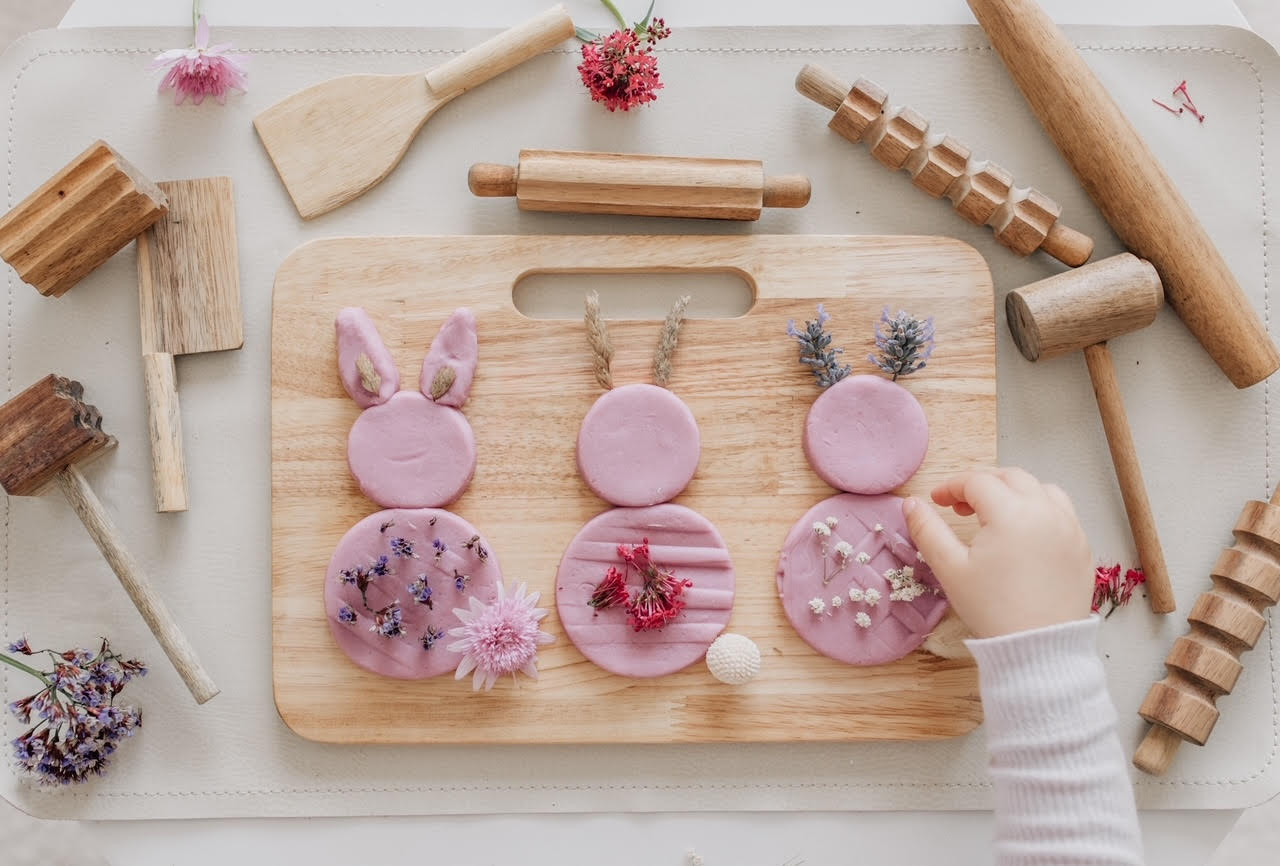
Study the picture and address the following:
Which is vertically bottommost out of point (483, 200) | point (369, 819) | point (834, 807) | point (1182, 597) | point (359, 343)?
point (369, 819)

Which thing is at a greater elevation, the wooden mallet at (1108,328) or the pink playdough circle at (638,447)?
the wooden mallet at (1108,328)

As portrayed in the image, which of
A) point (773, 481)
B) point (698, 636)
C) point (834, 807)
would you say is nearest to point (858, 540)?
point (773, 481)

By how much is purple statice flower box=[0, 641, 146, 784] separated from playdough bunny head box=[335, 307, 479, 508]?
381 mm

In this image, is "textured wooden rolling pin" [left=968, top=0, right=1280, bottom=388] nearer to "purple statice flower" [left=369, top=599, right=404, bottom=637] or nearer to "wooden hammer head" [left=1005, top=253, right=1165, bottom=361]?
"wooden hammer head" [left=1005, top=253, right=1165, bottom=361]

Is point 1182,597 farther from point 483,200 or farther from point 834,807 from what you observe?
point 483,200

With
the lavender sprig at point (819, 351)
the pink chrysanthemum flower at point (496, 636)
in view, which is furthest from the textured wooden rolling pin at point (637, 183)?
the pink chrysanthemum flower at point (496, 636)

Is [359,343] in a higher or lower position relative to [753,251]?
lower

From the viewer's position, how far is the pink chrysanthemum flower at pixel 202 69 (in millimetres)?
1216

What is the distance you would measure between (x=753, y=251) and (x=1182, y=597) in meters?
0.69

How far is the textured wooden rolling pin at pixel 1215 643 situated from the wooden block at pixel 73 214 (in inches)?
52.9

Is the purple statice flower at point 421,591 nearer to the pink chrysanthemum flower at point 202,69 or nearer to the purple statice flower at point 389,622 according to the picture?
the purple statice flower at point 389,622

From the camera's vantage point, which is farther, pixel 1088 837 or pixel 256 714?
pixel 256 714

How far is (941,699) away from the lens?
1.22 metres

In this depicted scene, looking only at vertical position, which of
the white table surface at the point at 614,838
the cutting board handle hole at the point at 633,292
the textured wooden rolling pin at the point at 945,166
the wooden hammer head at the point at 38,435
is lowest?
the white table surface at the point at 614,838
